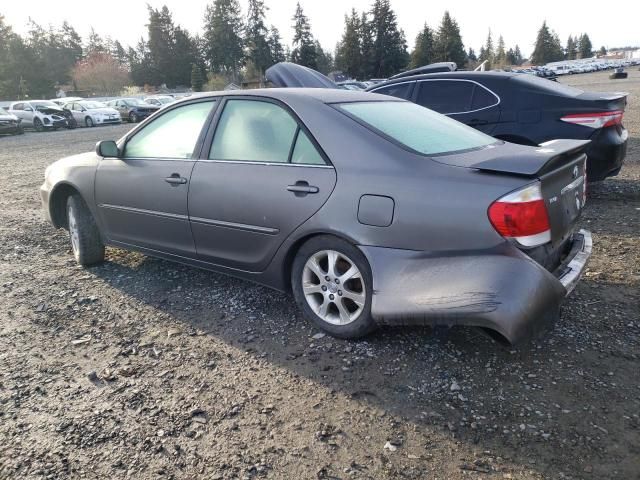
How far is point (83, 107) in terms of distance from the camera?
27750mm

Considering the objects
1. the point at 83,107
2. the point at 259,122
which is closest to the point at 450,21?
the point at 83,107

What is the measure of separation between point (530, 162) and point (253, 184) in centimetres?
170

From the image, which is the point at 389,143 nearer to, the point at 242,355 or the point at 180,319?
the point at 242,355

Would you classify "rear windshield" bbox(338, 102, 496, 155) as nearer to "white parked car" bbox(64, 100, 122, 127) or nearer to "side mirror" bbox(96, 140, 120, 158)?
"side mirror" bbox(96, 140, 120, 158)

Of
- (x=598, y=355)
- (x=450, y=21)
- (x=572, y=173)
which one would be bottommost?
(x=598, y=355)

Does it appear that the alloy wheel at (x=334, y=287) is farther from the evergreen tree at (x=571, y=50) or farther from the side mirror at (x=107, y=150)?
the evergreen tree at (x=571, y=50)

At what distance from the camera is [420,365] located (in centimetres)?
288

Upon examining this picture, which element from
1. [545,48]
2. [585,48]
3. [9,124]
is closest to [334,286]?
[9,124]

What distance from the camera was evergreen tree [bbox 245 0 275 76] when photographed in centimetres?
7444

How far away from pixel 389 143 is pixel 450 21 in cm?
8001

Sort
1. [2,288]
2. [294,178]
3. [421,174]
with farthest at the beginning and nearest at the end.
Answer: [2,288]
[294,178]
[421,174]

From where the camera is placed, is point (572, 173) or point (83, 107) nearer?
point (572, 173)

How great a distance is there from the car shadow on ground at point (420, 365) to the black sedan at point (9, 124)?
23815mm

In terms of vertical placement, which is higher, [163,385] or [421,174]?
[421,174]
